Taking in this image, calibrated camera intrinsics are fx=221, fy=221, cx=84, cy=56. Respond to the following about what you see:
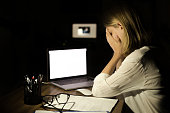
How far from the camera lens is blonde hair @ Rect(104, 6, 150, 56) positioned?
1.33m

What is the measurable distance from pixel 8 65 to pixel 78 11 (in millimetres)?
1570

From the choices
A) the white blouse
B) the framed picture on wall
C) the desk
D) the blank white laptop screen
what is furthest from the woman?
the framed picture on wall

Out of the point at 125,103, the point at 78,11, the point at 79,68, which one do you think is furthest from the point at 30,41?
the point at 125,103

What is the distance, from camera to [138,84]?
4.18 feet

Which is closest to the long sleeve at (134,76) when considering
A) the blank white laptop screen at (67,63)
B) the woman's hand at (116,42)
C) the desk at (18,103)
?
the desk at (18,103)

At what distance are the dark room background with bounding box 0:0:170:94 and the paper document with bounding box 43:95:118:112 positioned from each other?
845mm

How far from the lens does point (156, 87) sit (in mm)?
1256

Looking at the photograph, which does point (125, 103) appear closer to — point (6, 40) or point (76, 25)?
point (76, 25)

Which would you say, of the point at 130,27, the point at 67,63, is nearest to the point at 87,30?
the point at 67,63

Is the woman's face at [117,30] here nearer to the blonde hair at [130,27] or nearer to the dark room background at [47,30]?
the blonde hair at [130,27]

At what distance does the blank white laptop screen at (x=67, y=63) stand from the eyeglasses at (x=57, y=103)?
38 cm

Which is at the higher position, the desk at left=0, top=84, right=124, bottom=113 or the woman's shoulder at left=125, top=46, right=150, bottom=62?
the woman's shoulder at left=125, top=46, right=150, bottom=62

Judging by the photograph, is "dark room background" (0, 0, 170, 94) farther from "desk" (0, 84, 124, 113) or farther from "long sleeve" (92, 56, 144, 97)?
"long sleeve" (92, 56, 144, 97)

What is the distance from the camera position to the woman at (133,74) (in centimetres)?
125
